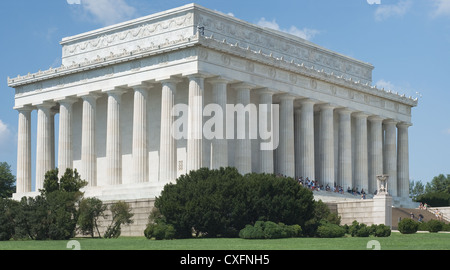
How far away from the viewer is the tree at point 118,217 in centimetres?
7069

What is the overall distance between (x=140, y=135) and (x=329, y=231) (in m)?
31.2

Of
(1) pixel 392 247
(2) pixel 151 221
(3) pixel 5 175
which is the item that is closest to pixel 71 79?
(3) pixel 5 175

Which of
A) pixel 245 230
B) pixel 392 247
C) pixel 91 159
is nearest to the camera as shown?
pixel 392 247

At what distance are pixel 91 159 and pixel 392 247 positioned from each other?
2080 inches

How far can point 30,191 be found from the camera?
333 ft

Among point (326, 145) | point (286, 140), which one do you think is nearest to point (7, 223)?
point (286, 140)

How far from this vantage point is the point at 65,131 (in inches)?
3898

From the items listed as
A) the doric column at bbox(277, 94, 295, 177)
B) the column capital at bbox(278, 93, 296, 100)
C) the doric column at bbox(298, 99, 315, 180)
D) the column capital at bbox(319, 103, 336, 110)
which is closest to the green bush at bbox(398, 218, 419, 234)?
the doric column at bbox(277, 94, 295, 177)

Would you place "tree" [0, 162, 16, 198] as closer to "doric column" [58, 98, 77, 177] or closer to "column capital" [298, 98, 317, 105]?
"doric column" [58, 98, 77, 177]

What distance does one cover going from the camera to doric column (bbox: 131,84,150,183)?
89.6 m

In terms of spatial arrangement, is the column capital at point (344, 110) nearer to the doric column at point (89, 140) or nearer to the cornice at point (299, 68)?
the cornice at point (299, 68)

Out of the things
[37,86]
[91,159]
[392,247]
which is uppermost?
[37,86]

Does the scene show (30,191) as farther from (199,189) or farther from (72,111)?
(199,189)

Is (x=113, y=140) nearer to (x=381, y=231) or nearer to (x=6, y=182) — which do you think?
(x=6, y=182)
